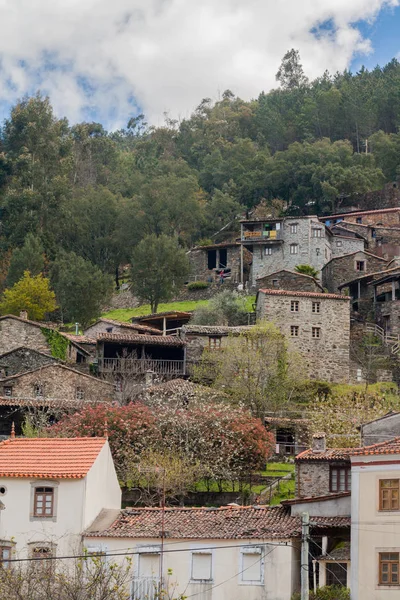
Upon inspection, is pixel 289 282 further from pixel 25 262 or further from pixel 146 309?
pixel 25 262

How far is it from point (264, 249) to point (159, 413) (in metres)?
41.4

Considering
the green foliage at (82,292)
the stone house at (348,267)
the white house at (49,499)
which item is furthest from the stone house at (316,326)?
the white house at (49,499)

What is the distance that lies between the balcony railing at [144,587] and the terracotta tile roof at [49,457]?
168 inches

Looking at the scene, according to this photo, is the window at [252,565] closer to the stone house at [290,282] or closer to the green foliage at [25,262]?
the stone house at [290,282]

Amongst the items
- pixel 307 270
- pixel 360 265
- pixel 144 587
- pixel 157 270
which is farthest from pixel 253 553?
pixel 360 265

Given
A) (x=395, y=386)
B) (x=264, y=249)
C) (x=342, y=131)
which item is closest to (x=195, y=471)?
(x=395, y=386)

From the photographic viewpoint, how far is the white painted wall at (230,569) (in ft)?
118

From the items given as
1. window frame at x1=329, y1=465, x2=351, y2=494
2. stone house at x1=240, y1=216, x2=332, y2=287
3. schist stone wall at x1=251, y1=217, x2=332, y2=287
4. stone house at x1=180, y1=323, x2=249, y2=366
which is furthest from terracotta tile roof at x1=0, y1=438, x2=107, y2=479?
schist stone wall at x1=251, y1=217, x2=332, y2=287

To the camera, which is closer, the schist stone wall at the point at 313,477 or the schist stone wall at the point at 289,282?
the schist stone wall at the point at 313,477

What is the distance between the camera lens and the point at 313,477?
41.5 m

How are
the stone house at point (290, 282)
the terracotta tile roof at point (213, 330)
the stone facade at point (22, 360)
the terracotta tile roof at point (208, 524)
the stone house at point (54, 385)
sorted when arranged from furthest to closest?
the stone house at point (290, 282)
the terracotta tile roof at point (213, 330)
the stone facade at point (22, 360)
the stone house at point (54, 385)
the terracotta tile roof at point (208, 524)

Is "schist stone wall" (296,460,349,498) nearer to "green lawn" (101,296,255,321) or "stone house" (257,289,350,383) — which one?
"stone house" (257,289,350,383)

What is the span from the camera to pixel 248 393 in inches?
2410

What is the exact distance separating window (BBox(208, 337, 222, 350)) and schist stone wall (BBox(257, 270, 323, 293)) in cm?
1410
